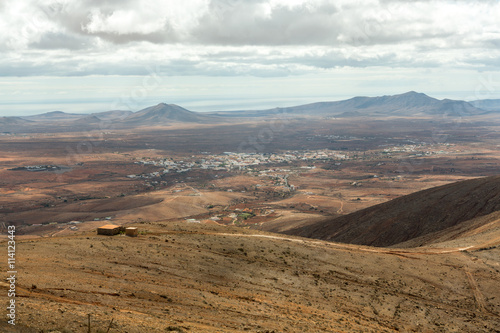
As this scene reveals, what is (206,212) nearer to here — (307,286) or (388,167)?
(307,286)

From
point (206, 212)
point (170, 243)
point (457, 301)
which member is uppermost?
point (170, 243)

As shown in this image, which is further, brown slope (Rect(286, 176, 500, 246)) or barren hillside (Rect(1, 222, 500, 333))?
brown slope (Rect(286, 176, 500, 246))

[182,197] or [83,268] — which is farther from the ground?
[83,268]

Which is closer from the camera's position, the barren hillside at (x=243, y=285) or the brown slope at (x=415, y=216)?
the barren hillside at (x=243, y=285)

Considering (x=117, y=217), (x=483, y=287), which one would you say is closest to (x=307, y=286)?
(x=483, y=287)

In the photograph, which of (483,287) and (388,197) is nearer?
(483,287)

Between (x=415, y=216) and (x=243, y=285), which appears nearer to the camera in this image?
(x=243, y=285)

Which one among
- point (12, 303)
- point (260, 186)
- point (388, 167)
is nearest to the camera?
point (12, 303)

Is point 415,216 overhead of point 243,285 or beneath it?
beneath
